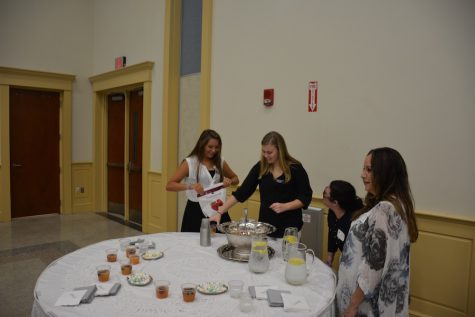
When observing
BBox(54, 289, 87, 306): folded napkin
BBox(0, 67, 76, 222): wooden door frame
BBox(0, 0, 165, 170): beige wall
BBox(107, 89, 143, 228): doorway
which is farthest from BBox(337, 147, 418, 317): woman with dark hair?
BBox(0, 67, 76, 222): wooden door frame

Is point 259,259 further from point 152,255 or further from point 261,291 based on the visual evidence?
point 152,255

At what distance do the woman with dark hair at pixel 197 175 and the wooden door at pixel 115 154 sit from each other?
3.65 meters

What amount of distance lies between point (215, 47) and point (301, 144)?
1.62m

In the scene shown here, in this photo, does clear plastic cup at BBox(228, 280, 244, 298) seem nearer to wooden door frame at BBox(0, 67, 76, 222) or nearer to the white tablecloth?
the white tablecloth

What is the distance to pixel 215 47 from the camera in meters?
4.06

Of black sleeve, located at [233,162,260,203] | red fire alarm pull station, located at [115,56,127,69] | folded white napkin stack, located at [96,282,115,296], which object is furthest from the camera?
red fire alarm pull station, located at [115,56,127,69]

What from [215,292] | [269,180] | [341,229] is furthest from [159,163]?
[215,292]

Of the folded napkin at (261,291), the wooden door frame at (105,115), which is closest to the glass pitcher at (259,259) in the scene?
the folded napkin at (261,291)

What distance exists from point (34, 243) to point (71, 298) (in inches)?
146

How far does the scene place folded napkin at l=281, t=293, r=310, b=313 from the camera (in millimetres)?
1374

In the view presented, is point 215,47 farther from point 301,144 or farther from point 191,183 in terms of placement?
point 191,183

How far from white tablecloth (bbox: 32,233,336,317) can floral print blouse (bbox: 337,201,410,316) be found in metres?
0.14

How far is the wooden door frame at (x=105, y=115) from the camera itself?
5.14m

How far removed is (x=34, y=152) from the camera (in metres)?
5.95
